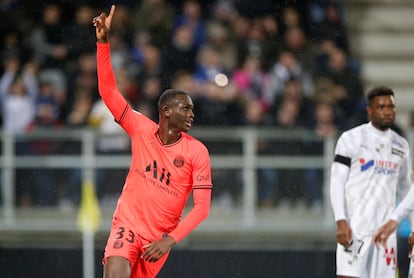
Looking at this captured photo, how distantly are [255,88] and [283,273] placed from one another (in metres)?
3.26

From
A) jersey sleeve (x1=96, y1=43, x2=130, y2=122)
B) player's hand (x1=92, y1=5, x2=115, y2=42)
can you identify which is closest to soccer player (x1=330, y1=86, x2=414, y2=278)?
jersey sleeve (x1=96, y1=43, x2=130, y2=122)

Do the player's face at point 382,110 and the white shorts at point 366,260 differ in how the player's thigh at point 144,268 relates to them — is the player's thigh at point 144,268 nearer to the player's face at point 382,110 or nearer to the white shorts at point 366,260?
the white shorts at point 366,260

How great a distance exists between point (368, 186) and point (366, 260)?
0.58 metres

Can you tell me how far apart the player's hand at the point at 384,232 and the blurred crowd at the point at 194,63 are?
4.27 meters

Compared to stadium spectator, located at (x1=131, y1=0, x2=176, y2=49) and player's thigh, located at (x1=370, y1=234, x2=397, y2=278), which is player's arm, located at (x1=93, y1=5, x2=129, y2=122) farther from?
stadium spectator, located at (x1=131, y1=0, x2=176, y2=49)

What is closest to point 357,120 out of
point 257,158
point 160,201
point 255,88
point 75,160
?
point 257,158

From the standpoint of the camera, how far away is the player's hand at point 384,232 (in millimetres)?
7953

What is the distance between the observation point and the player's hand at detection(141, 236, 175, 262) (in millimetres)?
7316

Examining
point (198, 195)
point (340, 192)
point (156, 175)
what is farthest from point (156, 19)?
point (198, 195)

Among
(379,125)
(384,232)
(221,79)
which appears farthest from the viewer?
(221,79)

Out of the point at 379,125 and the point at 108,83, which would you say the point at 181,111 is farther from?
the point at 379,125

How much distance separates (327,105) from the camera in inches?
533

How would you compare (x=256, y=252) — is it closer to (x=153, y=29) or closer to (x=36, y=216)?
(x=36, y=216)

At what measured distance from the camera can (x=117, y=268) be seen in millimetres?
7402
